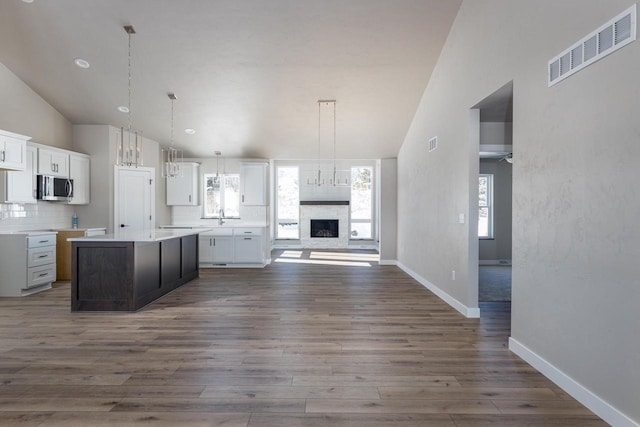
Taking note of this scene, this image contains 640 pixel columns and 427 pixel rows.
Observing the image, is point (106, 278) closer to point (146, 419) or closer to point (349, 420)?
point (146, 419)

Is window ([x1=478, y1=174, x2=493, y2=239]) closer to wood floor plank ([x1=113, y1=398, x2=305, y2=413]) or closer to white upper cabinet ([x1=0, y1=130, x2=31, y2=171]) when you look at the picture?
wood floor plank ([x1=113, y1=398, x2=305, y2=413])

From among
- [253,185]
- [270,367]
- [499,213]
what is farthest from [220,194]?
[499,213]

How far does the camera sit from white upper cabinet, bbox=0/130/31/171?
16.6 ft

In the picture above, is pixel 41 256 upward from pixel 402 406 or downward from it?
upward

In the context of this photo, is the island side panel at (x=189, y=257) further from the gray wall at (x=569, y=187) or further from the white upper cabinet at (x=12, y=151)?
the gray wall at (x=569, y=187)

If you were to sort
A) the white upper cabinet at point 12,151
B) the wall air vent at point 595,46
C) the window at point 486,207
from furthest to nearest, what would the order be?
the window at point 486,207, the white upper cabinet at point 12,151, the wall air vent at point 595,46

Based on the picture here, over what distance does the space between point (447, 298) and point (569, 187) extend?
2721mm

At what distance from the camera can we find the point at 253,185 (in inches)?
336

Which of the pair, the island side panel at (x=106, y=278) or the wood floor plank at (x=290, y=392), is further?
the island side panel at (x=106, y=278)

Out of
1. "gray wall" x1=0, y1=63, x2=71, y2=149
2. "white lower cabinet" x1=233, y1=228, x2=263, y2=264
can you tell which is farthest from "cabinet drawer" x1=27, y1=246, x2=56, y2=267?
"white lower cabinet" x1=233, y1=228, x2=263, y2=264

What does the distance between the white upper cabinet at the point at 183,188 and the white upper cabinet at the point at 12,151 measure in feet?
10.5

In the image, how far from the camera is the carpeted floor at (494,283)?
538 cm

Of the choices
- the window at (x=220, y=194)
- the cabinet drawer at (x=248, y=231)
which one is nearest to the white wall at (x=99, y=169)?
the window at (x=220, y=194)

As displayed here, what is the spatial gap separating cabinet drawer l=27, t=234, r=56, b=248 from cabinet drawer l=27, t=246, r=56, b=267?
0.19 feet
